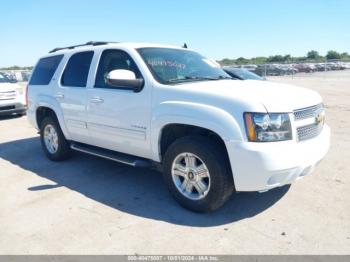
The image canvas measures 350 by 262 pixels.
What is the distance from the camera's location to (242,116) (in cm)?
313

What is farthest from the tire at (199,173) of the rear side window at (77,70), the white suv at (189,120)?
the rear side window at (77,70)

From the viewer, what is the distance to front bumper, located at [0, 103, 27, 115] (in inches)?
416

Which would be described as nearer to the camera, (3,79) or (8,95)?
(8,95)

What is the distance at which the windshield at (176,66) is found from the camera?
402 cm

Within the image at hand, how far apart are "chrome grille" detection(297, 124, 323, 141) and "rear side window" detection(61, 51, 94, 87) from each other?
3.17 metres

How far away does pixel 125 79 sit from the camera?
3.82 m

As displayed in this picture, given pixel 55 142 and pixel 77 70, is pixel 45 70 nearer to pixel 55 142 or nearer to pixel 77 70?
pixel 77 70

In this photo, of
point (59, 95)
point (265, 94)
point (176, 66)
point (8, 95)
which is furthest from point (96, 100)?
point (8, 95)

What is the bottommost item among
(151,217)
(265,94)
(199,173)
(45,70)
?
(151,217)

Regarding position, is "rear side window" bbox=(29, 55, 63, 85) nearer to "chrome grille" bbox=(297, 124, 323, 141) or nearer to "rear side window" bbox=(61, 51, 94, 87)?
"rear side window" bbox=(61, 51, 94, 87)

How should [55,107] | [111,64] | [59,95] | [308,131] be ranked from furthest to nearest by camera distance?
[55,107] < [59,95] < [111,64] < [308,131]

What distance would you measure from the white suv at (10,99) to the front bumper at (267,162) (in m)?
9.67

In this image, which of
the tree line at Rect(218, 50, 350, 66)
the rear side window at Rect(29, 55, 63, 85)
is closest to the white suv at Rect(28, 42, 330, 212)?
the rear side window at Rect(29, 55, 63, 85)

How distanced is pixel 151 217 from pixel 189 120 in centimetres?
119
